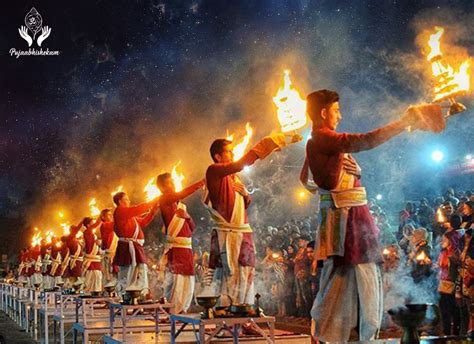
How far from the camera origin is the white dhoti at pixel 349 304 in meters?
4.77

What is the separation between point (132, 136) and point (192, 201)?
4.05 metres

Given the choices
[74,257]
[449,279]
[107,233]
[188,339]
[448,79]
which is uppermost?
[107,233]

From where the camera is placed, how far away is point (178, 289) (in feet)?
33.3

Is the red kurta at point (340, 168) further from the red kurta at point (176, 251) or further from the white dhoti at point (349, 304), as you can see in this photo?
the red kurta at point (176, 251)

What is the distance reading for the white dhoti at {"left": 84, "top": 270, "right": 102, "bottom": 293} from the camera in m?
15.9

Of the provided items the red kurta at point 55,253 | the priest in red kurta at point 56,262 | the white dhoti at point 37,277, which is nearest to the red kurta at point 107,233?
the priest in red kurta at point 56,262

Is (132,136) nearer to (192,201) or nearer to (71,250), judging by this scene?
(192,201)

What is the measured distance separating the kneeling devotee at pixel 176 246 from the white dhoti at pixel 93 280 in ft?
20.3

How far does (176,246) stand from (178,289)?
68 cm

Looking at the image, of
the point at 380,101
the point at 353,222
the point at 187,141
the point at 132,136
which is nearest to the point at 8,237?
the point at 132,136

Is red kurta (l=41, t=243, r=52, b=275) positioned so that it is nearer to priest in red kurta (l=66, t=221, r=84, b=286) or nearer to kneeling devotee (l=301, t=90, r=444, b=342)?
priest in red kurta (l=66, t=221, r=84, b=286)

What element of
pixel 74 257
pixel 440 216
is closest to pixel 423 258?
pixel 440 216

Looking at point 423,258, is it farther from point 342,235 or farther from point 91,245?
point 91,245

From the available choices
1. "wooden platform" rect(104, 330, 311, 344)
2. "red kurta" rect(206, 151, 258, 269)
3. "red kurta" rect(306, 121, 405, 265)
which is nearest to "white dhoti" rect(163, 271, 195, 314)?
"wooden platform" rect(104, 330, 311, 344)
